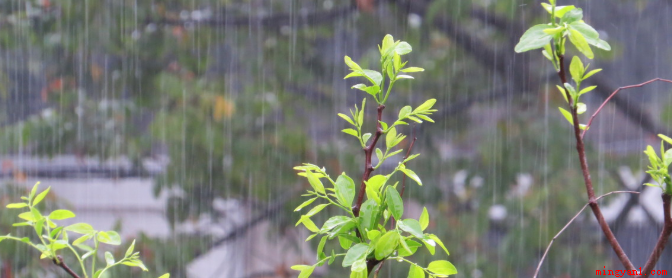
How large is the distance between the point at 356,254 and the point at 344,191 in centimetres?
5

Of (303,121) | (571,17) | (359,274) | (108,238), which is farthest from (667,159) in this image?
(303,121)

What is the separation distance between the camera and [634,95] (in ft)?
4.98

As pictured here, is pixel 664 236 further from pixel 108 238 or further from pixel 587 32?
pixel 108 238

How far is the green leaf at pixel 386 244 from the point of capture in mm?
320

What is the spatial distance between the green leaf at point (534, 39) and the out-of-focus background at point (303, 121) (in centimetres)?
107

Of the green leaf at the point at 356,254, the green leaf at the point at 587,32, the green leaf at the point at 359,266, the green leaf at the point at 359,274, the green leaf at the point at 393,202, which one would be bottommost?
the green leaf at the point at 359,274

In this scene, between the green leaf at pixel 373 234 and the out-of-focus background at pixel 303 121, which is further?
the out-of-focus background at pixel 303 121

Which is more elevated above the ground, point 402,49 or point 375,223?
point 402,49

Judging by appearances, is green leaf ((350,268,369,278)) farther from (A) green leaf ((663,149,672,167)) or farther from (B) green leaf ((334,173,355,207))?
(A) green leaf ((663,149,672,167))

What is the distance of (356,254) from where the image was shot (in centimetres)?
33

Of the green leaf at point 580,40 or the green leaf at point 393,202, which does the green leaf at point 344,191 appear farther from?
Answer: the green leaf at point 580,40

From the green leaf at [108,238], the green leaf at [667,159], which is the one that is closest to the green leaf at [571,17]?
the green leaf at [667,159]

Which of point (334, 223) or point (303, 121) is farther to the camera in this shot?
point (303, 121)

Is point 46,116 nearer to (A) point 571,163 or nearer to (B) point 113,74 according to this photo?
(B) point 113,74
